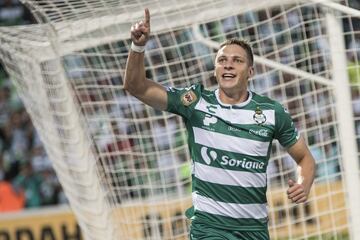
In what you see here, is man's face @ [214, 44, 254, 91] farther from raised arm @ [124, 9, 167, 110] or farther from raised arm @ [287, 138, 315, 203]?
raised arm @ [287, 138, 315, 203]

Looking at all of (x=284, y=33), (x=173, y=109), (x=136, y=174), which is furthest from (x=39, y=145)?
(x=173, y=109)

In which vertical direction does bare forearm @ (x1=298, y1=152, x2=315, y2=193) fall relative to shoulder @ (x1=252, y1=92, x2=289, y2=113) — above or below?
below

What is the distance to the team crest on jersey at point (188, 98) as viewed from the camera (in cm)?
481

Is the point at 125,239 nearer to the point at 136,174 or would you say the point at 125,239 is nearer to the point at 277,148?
the point at 136,174

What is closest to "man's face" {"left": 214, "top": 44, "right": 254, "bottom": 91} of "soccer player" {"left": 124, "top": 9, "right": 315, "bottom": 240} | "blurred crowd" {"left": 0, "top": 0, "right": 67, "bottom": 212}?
"soccer player" {"left": 124, "top": 9, "right": 315, "bottom": 240}

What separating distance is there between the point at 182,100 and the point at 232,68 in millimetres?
289

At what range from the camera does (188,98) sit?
482 cm

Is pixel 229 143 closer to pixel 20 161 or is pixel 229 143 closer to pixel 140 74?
pixel 140 74

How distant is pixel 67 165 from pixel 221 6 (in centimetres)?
159

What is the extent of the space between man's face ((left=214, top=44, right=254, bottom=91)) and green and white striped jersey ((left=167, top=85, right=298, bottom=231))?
5.3 inches

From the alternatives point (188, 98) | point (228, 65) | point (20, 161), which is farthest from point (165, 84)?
point (20, 161)

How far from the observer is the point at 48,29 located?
21.3 ft

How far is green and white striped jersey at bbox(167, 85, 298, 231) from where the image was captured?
15.6ft

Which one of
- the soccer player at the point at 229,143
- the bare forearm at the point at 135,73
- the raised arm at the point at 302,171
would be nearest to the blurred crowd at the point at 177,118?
the raised arm at the point at 302,171
